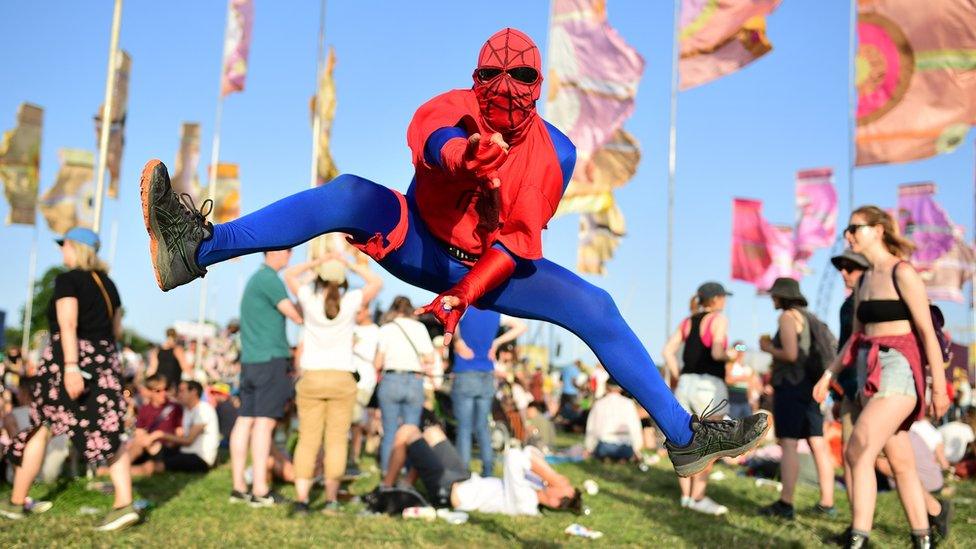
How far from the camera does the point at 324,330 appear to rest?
22.1 feet

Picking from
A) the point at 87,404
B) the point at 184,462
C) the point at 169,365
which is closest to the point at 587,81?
the point at 169,365

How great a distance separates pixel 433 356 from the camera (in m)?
7.74

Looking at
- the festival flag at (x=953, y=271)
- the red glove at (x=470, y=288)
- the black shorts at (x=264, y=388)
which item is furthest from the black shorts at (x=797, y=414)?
the festival flag at (x=953, y=271)

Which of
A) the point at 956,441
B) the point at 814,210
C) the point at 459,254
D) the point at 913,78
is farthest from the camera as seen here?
the point at 814,210

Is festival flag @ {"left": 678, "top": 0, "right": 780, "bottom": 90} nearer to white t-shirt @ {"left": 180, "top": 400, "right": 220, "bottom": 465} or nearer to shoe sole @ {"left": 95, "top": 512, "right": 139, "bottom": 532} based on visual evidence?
white t-shirt @ {"left": 180, "top": 400, "right": 220, "bottom": 465}

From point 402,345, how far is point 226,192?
16799 mm

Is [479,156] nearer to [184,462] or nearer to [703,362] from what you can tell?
[703,362]

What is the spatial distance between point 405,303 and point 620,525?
2963mm

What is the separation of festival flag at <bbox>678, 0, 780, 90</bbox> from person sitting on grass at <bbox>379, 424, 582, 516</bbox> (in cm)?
963

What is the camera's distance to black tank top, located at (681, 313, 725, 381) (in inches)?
284

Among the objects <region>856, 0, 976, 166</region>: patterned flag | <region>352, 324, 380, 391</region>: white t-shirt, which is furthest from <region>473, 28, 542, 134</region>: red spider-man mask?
<region>856, 0, 976, 166</region>: patterned flag

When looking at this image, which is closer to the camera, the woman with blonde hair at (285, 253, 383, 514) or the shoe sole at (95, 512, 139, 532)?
the shoe sole at (95, 512, 139, 532)

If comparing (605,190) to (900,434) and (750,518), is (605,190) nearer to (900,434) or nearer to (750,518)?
(750,518)

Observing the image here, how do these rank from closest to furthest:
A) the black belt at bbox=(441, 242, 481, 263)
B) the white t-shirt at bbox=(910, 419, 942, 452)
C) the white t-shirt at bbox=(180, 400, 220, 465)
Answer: the black belt at bbox=(441, 242, 481, 263) → the white t-shirt at bbox=(180, 400, 220, 465) → the white t-shirt at bbox=(910, 419, 942, 452)
